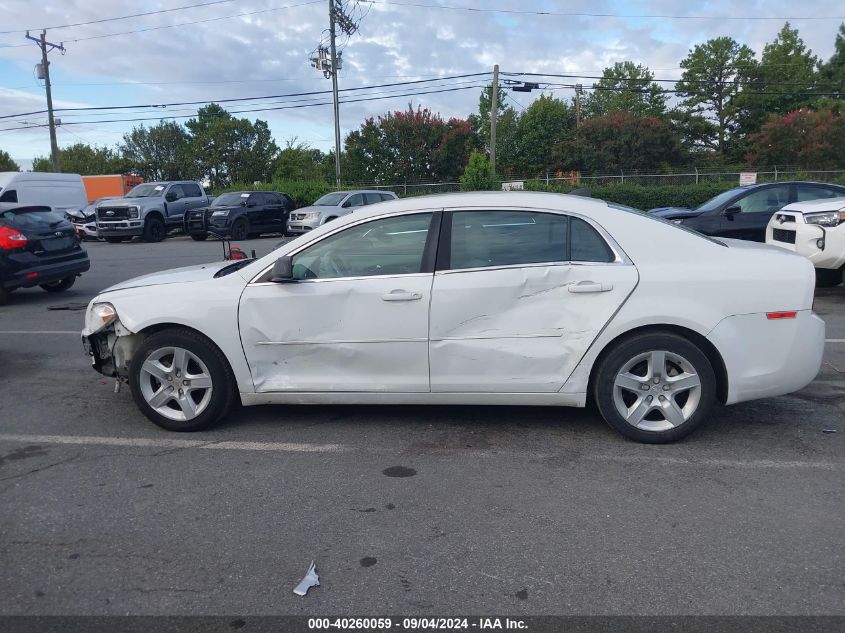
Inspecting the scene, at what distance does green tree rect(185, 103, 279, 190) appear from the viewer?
2936 inches

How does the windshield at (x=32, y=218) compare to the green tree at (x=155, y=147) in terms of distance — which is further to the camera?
the green tree at (x=155, y=147)

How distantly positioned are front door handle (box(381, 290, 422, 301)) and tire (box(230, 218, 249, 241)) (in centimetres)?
1972

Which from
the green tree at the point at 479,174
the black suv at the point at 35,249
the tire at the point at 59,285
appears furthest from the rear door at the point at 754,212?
the green tree at the point at 479,174

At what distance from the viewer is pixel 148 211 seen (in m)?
23.7

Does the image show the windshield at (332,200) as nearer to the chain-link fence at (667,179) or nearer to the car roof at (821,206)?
the chain-link fence at (667,179)

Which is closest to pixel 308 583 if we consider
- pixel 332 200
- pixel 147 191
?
pixel 332 200

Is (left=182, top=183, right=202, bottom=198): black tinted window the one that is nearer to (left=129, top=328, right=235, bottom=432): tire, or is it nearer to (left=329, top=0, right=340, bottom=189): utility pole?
(left=329, top=0, right=340, bottom=189): utility pole

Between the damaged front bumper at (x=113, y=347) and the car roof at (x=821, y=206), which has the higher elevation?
the car roof at (x=821, y=206)

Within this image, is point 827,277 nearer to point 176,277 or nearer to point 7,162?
point 176,277

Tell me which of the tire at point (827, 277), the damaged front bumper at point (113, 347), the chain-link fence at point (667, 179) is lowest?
the tire at point (827, 277)

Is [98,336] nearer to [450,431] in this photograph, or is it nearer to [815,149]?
[450,431]

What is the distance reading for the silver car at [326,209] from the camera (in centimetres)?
2272

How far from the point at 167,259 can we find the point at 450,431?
1450 cm

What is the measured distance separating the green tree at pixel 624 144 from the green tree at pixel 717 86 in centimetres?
824
